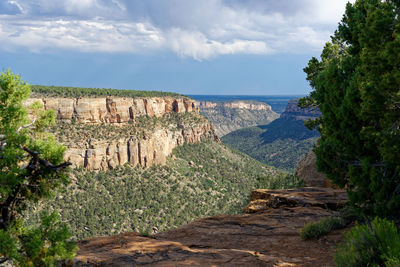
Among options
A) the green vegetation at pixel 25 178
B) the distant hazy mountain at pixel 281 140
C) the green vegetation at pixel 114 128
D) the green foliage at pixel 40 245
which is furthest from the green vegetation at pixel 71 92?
the green foliage at pixel 40 245

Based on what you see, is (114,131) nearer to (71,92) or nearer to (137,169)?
(137,169)

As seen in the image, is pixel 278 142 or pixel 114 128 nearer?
pixel 114 128

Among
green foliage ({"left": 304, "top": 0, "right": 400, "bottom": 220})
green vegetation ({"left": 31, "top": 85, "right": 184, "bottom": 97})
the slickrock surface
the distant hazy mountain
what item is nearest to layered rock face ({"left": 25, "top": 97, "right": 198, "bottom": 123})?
green vegetation ({"left": 31, "top": 85, "right": 184, "bottom": 97})

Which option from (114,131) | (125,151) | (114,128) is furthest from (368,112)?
(114,128)

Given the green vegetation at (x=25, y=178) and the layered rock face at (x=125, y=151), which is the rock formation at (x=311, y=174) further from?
the layered rock face at (x=125, y=151)

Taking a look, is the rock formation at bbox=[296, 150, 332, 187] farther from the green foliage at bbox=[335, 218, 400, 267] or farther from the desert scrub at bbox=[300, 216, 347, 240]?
the green foliage at bbox=[335, 218, 400, 267]

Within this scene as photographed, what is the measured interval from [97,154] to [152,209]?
71.4ft

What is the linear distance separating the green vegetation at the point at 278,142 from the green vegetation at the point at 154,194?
35038 millimetres

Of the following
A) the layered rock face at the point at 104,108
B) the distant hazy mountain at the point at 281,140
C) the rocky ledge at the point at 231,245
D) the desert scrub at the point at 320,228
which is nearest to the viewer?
the rocky ledge at the point at 231,245

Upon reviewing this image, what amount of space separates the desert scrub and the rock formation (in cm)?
1130

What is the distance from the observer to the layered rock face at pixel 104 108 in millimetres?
80500

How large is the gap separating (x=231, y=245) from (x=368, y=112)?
279 inches

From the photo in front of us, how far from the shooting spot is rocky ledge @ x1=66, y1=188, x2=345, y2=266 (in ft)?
31.7

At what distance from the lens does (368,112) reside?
9.84 metres
